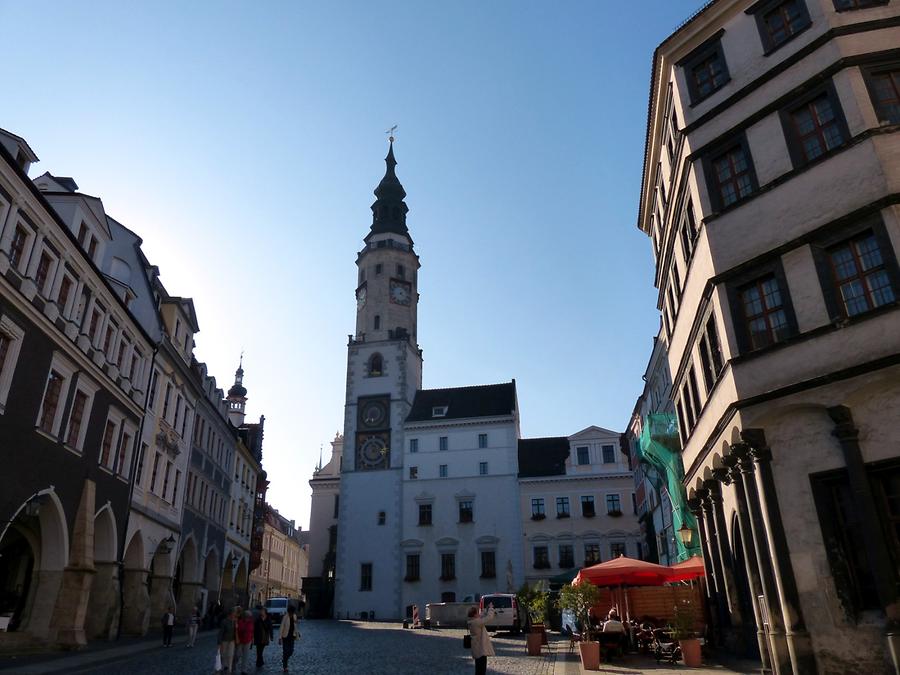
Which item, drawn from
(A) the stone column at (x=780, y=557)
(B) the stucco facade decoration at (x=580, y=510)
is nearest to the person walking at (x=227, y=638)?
(A) the stone column at (x=780, y=557)

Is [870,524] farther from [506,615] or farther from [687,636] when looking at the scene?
[506,615]

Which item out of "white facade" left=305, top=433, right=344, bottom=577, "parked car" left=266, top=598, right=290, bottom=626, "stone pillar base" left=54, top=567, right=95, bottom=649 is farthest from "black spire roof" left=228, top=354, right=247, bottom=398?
"stone pillar base" left=54, top=567, right=95, bottom=649

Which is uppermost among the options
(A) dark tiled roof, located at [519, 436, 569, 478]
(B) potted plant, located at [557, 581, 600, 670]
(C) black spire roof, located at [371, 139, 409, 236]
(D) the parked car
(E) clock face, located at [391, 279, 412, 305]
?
(C) black spire roof, located at [371, 139, 409, 236]

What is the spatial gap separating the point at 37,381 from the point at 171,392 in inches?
552

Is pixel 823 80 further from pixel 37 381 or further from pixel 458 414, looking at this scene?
pixel 458 414

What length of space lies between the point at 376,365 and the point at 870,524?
58336 millimetres

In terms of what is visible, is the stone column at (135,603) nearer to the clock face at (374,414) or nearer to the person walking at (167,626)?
the person walking at (167,626)

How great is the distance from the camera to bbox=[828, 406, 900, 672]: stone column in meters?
12.7

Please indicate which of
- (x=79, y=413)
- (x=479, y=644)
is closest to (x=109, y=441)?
(x=79, y=413)

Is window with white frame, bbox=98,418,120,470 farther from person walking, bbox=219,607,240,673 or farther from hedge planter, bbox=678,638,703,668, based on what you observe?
hedge planter, bbox=678,638,703,668

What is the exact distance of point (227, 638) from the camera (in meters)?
16.9

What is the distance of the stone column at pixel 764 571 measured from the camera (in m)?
14.3

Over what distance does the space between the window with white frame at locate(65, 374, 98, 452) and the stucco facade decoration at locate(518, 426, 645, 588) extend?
135 ft

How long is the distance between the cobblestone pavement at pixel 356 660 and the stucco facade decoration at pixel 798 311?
22.3 feet
